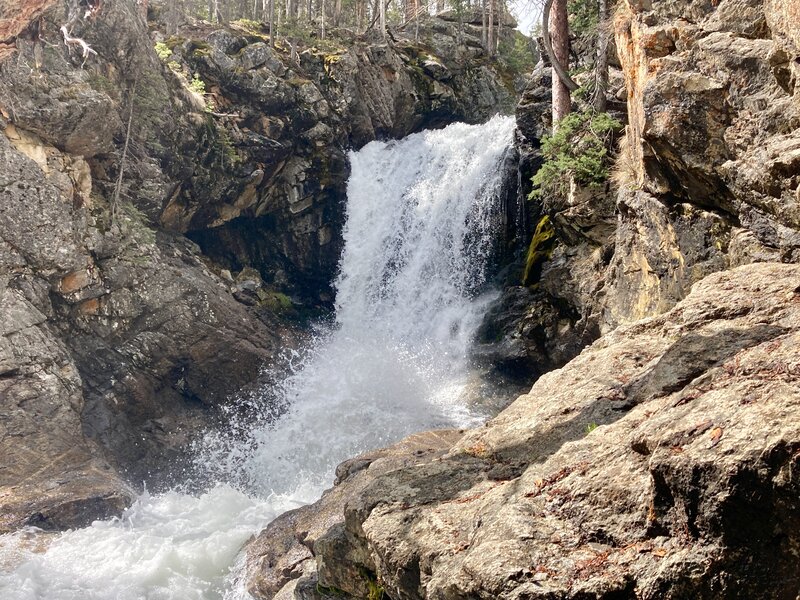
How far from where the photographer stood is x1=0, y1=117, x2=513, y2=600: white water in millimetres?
10945

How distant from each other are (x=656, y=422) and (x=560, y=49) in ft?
42.5

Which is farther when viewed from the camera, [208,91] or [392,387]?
[208,91]

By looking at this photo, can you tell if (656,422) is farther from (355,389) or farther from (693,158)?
(355,389)

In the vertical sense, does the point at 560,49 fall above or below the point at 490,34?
below

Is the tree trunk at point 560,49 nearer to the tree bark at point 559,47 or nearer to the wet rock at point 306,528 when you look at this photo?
the tree bark at point 559,47

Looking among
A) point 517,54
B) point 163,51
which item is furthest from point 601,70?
point 517,54

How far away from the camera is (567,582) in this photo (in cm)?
406

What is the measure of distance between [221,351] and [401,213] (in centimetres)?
904

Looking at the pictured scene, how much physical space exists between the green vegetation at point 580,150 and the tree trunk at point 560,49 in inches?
50.1

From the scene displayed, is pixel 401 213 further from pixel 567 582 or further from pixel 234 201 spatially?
pixel 567 582

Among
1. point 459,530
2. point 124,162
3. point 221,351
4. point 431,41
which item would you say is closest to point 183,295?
point 221,351

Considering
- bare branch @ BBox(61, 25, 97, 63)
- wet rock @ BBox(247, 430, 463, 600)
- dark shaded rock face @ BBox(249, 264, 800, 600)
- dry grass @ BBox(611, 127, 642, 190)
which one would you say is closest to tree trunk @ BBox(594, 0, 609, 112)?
dry grass @ BBox(611, 127, 642, 190)

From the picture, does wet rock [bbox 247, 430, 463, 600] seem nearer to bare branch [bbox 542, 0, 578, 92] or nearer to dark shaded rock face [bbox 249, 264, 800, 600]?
dark shaded rock face [bbox 249, 264, 800, 600]

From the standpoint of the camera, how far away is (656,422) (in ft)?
15.6
